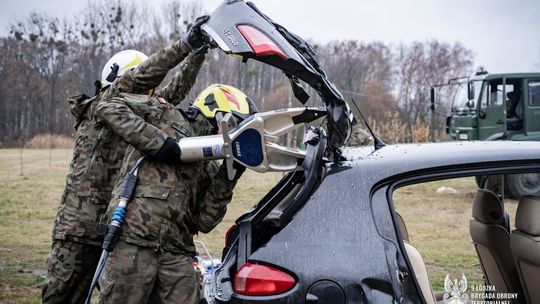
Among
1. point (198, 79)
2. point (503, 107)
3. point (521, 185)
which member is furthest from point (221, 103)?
point (198, 79)

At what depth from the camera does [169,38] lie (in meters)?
37.1

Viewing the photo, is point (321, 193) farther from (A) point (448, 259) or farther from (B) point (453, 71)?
(B) point (453, 71)

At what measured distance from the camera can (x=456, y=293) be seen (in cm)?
284

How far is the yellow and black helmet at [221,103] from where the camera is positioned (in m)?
3.42

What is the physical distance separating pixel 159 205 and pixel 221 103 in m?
0.73

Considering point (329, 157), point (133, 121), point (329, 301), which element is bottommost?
point (329, 301)

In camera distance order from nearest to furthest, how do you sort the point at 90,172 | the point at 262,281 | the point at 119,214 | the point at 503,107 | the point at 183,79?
the point at 262,281
the point at 119,214
the point at 90,172
the point at 183,79
the point at 503,107

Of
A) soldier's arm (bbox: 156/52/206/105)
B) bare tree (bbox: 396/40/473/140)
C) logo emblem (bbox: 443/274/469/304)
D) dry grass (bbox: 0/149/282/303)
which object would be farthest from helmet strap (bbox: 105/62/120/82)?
bare tree (bbox: 396/40/473/140)

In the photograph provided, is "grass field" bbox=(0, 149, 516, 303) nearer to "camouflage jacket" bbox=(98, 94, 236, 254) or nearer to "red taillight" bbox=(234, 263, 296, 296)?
"red taillight" bbox=(234, 263, 296, 296)

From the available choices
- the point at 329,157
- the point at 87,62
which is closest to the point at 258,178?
the point at 329,157

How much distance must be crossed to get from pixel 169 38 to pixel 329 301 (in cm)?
3628

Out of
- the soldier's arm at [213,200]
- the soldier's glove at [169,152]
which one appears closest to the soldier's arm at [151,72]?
the soldier's glove at [169,152]

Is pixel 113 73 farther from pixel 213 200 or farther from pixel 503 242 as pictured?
pixel 503 242

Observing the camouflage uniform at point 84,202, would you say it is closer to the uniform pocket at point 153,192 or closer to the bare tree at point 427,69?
the uniform pocket at point 153,192
